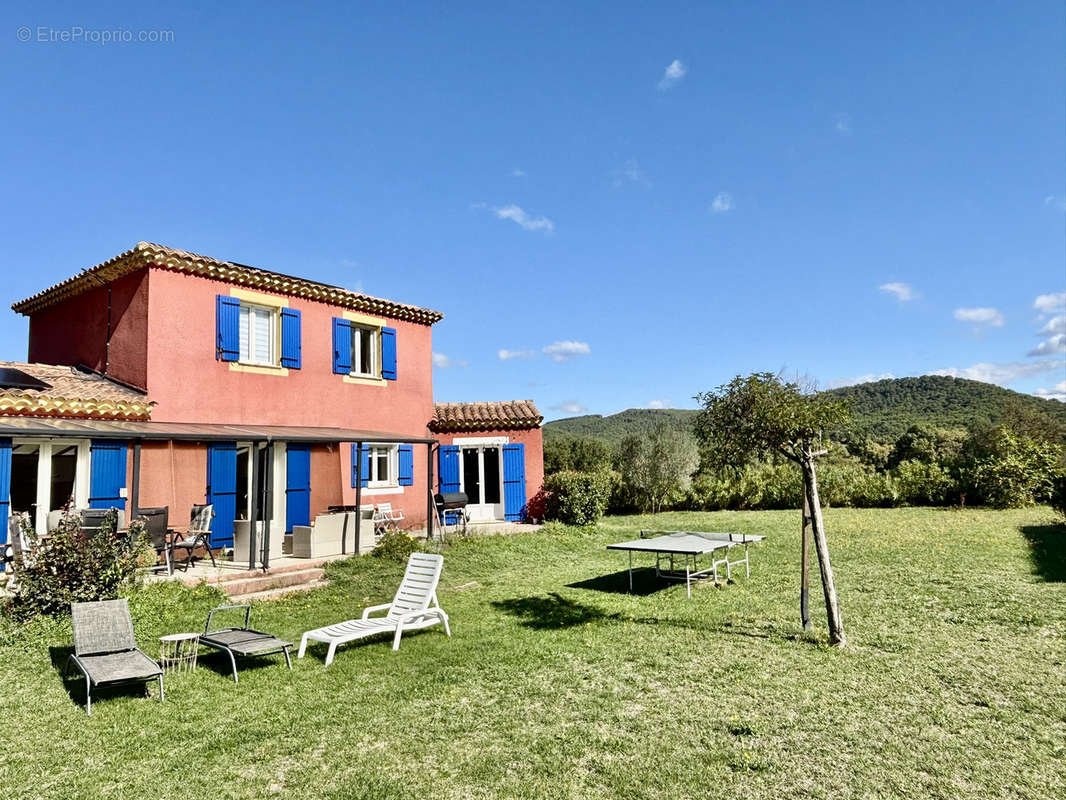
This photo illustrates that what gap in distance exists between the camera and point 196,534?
10.8m

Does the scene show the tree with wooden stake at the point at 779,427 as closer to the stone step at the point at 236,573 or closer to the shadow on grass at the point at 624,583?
the shadow on grass at the point at 624,583

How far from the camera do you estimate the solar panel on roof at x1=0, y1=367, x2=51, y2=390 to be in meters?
10.7

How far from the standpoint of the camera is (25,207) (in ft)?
40.1

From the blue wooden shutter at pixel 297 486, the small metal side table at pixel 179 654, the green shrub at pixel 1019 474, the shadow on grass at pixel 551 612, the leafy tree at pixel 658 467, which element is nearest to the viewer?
the small metal side table at pixel 179 654

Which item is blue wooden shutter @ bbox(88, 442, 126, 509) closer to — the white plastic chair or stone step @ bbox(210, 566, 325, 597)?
stone step @ bbox(210, 566, 325, 597)

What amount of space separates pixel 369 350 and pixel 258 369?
3303 mm

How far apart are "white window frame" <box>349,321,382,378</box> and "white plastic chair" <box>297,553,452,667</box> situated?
8733 mm

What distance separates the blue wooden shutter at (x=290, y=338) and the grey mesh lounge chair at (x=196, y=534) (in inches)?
153

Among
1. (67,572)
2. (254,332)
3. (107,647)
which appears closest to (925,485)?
(254,332)

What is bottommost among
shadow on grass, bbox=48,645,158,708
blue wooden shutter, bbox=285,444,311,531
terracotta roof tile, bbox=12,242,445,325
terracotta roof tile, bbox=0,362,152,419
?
shadow on grass, bbox=48,645,158,708

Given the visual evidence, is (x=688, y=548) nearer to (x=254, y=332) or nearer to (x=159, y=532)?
(x=159, y=532)

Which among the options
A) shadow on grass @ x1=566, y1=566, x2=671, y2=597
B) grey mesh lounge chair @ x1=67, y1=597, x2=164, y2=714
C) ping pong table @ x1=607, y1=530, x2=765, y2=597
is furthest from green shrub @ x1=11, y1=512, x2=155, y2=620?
ping pong table @ x1=607, y1=530, x2=765, y2=597

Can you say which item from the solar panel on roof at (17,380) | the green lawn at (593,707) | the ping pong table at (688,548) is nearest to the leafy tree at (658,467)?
the ping pong table at (688,548)

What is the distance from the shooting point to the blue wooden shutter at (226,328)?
13.2 m
